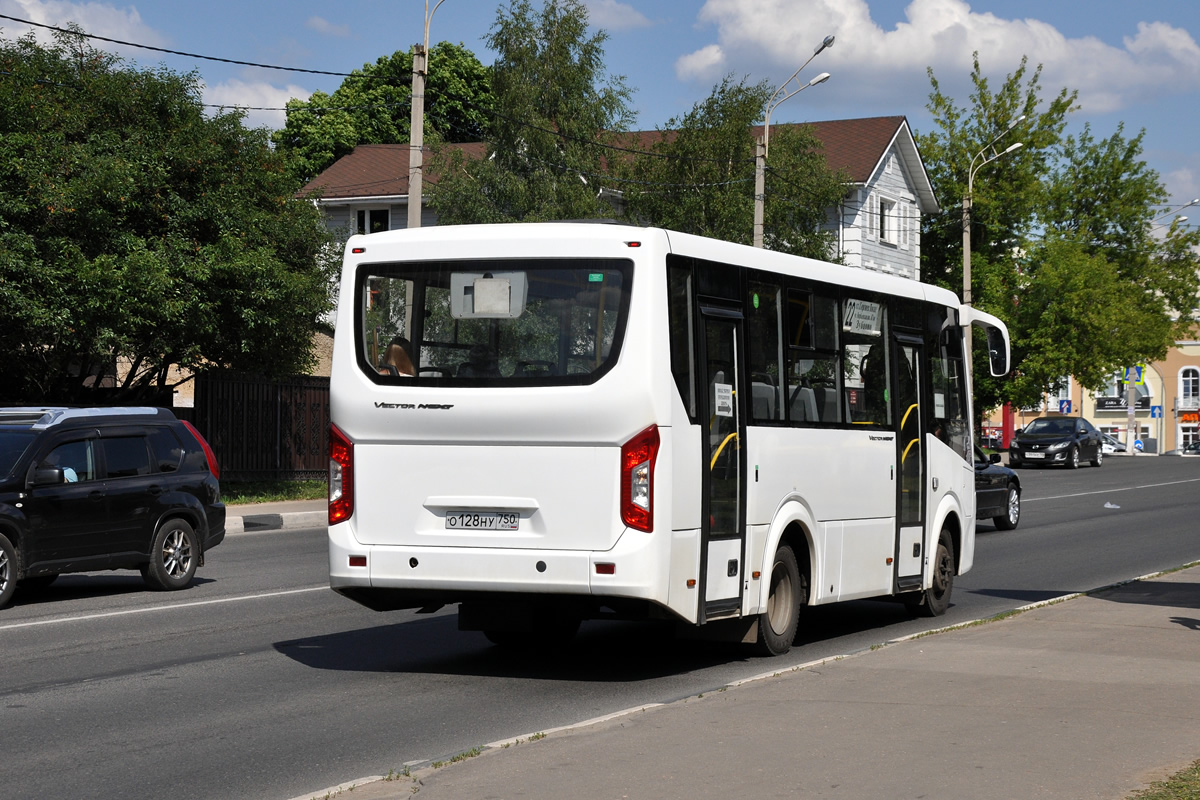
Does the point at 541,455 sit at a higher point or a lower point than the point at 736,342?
lower

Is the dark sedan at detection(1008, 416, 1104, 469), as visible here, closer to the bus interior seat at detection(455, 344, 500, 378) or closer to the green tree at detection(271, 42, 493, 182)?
the green tree at detection(271, 42, 493, 182)

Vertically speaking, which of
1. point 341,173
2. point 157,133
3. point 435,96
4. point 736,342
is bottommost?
point 736,342

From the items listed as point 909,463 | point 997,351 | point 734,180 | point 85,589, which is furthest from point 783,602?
point 734,180

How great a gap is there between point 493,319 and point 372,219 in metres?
42.1

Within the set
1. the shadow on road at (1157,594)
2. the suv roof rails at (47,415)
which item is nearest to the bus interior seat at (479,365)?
the suv roof rails at (47,415)

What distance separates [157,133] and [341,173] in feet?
88.8

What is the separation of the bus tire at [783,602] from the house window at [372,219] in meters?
40.8

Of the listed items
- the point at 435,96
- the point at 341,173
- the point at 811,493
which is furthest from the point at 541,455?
the point at 435,96

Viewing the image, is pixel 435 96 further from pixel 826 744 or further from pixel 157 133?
pixel 826 744

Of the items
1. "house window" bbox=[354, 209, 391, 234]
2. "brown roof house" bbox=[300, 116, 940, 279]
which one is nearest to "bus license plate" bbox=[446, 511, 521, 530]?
"brown roof house" bbox=[300, 116, 940, 279]

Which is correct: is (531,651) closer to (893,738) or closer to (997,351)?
(893,738)

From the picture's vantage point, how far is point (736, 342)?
990cm

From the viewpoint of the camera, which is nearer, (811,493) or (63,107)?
(811,493)

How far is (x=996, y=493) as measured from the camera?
22797mm
